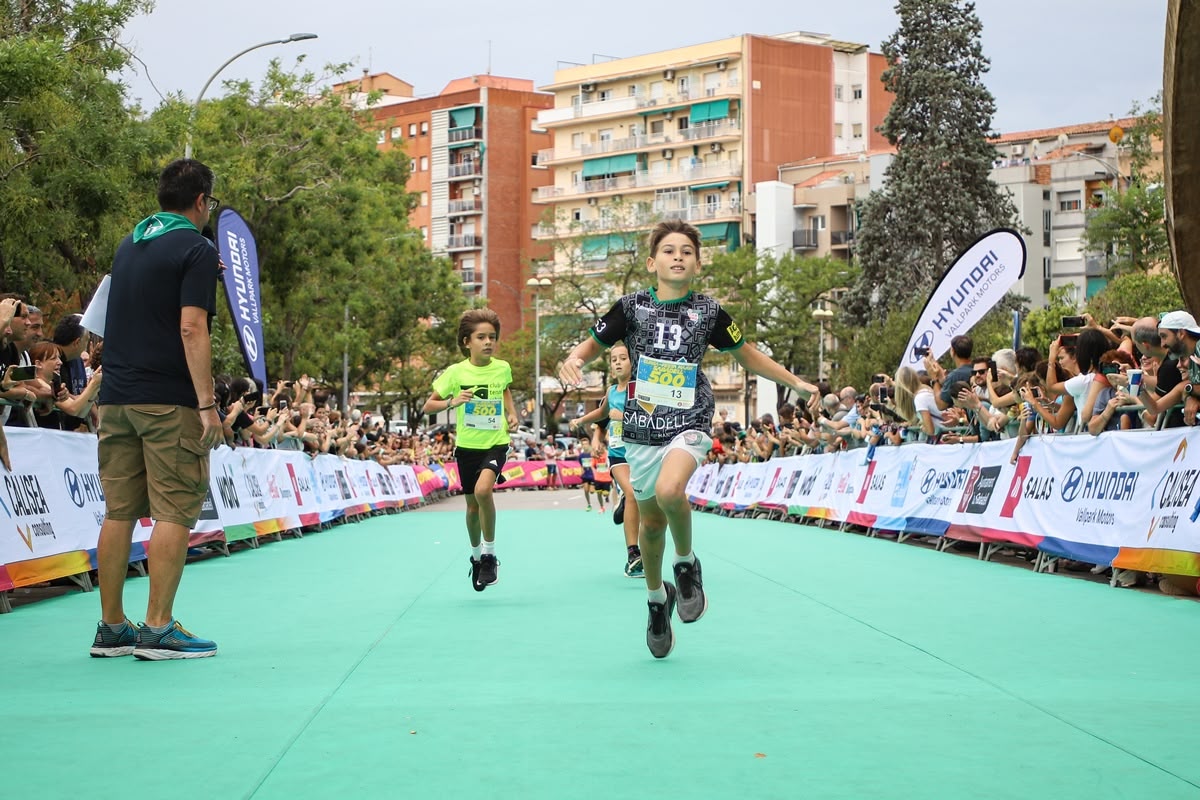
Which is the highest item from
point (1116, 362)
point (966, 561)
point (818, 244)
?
point (818, 244)

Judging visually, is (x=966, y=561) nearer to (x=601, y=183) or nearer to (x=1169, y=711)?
(x=1169, y=711)

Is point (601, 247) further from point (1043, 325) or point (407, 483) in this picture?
point (407, 483)

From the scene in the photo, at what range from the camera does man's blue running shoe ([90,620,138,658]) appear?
7.73 m

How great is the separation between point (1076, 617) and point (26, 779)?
6.76m

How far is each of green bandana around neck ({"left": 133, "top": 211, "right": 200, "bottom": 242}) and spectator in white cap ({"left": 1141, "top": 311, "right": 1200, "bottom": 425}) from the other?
714 centimetres

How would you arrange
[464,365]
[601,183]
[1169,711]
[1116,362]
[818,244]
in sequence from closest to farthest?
[1169,711] < [464,365] < [1116,362] < [818,244] < [601,183]

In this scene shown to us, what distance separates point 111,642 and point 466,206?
113 m

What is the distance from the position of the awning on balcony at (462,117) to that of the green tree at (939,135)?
53.8 metres

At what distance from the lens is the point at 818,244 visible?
94.3m

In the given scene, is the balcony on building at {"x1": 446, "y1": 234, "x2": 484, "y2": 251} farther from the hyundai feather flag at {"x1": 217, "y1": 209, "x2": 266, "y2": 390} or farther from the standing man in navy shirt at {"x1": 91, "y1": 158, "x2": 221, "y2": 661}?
the standing man in navy shirt at {"x1": 91, "y1": 158, "x2": 221, "y2": 661}

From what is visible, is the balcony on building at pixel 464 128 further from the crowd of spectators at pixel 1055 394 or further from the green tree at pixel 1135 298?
the crowd of spectators at pixel 1055 394

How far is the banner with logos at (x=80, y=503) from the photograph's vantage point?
10594mm

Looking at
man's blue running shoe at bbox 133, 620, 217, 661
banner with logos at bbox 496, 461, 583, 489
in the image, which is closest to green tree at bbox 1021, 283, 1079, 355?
banner with logos at bbox 496, 461, 583, 489

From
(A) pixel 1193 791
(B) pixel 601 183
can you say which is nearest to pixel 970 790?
(A) pixel 1193 791
